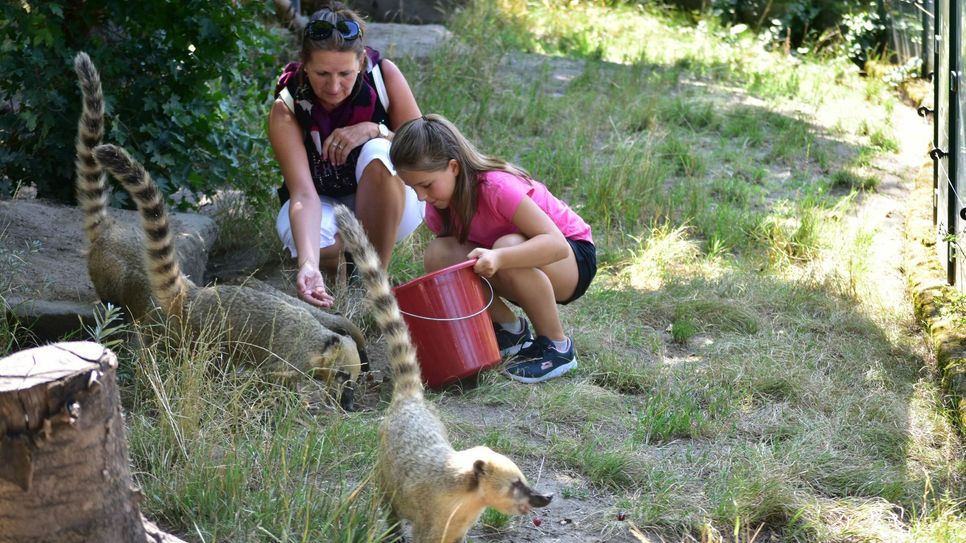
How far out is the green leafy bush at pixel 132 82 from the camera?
5.04m

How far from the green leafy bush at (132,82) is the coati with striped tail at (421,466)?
2.40 m

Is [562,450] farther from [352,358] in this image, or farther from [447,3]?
[447,3]

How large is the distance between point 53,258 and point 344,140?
60.2 inches

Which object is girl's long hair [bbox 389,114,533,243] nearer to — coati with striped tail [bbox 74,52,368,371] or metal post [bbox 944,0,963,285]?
coati with striped tail [bbox 74,52,368,371]

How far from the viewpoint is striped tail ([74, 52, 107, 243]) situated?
402 centimetres

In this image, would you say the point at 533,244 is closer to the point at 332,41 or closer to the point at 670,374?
the point at 670,374

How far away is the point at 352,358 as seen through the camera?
12.9 feet

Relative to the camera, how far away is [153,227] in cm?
386

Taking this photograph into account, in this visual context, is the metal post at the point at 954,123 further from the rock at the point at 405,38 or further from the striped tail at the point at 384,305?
the rock at the point at 405,38

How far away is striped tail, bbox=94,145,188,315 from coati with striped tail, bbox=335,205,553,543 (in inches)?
37.9

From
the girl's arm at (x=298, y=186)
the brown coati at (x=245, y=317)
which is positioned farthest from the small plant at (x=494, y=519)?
the girl's arm at (x=298, y=186)

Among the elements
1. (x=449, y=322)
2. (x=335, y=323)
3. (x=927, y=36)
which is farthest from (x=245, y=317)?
(x=927, y=36)

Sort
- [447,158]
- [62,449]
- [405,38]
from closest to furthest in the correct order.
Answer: [62,449], [447,158], [405,38]

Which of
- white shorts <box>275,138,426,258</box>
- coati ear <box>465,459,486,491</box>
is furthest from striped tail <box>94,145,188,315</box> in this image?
coati ear <box>465,459,486,491</box>
